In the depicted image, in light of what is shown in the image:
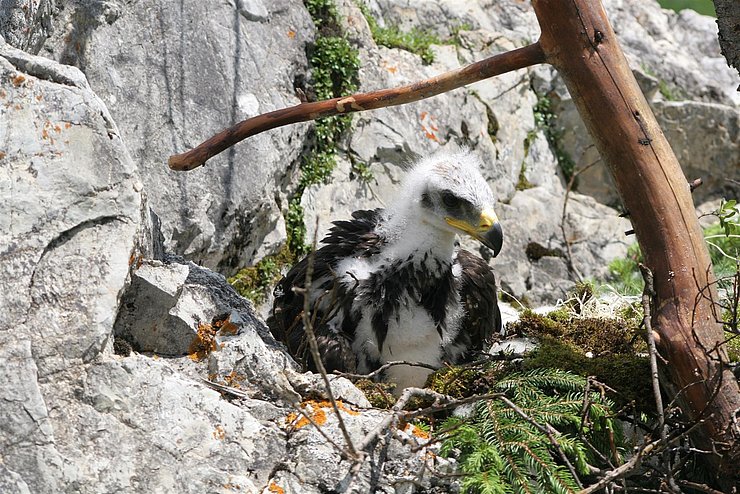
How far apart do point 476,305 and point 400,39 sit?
3.22 m

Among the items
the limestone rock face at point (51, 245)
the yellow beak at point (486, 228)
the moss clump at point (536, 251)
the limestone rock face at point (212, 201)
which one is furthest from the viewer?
the moss clump at point (536, 251)

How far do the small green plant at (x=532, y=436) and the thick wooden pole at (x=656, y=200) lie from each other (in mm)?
375

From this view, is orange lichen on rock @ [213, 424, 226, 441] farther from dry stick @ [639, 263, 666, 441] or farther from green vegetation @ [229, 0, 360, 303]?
green vegetation @ [229, 0, 360, 303]

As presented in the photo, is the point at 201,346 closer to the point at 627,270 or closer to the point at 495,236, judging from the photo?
the point at 495,236

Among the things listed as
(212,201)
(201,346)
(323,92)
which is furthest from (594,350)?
(323,92)

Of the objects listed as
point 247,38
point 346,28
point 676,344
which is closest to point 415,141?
point 346,28

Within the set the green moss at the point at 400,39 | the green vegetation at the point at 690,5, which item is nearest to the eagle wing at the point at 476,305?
the green moss at the point at 400,39

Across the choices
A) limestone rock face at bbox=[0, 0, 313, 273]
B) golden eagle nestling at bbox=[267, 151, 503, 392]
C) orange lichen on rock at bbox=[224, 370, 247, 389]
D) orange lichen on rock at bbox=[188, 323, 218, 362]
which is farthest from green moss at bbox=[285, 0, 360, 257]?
orange lichen on rock at bbox=[224, 370, 247, 389]

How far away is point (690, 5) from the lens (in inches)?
436

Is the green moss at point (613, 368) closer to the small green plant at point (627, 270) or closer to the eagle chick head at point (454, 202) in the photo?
the eagle chick head at point (454, 202)

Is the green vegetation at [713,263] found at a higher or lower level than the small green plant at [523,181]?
lower

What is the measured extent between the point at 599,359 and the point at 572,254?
11.6 feet

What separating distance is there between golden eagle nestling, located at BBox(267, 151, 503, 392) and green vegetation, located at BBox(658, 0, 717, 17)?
7458mm

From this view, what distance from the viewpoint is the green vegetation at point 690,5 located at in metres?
11.0
